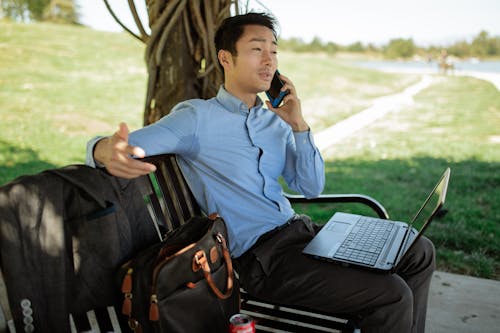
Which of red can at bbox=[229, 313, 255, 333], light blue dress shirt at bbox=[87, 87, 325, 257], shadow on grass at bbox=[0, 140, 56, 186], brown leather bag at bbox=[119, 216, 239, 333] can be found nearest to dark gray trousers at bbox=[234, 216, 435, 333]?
light blue dress shirt at bbox=[87, 87, 325, 257]

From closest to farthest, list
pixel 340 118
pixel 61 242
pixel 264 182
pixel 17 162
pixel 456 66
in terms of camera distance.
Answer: pixel 61 242, pixel 264 182, pixel 17 162, pixel 340 118, pixel 456 66

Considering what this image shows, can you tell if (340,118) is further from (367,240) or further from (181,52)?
(367,240)

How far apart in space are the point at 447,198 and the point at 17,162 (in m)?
6.12

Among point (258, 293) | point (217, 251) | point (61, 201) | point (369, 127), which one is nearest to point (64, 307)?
point (61, 201)

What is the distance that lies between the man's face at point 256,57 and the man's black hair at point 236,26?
3 cm

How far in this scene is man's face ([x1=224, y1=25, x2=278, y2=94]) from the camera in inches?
92.0

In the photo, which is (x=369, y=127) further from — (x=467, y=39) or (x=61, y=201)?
(x=467, y=39)

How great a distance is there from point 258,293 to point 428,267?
32.9 inches

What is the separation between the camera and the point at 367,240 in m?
2.27

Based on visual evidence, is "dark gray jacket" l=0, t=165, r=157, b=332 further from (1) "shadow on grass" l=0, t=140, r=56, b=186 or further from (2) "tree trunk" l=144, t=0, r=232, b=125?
(1) "shadow on grass" l=0, t=140, r=56, b=186

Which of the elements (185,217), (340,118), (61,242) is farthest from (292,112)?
(340,118)

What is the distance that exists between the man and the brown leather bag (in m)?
0.38

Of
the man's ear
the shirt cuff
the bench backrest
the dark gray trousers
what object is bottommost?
the dark gray trousers

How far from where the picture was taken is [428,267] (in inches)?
87.0
